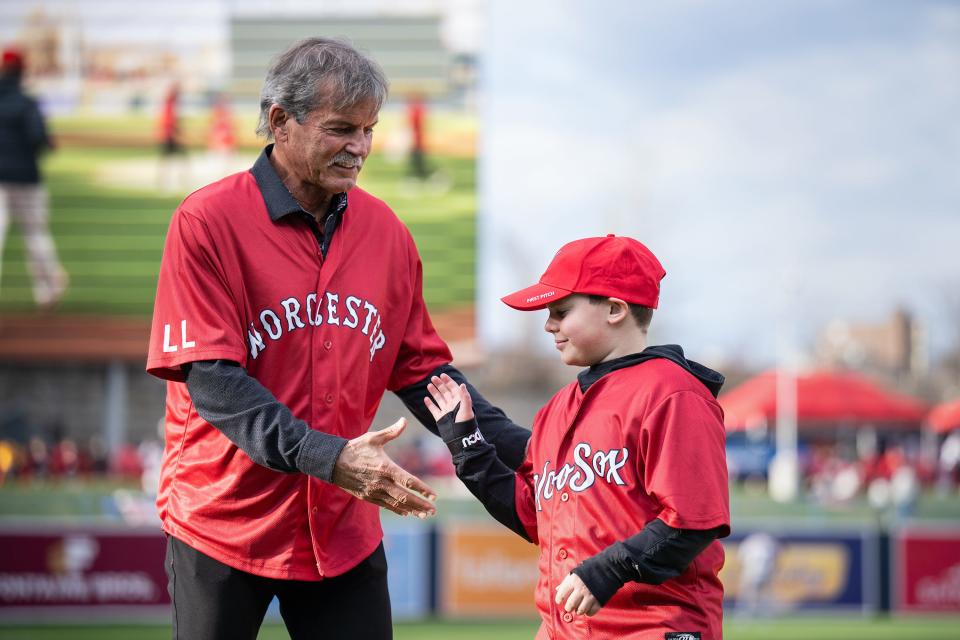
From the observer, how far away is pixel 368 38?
2298cm

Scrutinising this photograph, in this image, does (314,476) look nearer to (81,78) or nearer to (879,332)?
(81,78)

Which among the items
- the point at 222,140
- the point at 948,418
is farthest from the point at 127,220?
the point at 948,418

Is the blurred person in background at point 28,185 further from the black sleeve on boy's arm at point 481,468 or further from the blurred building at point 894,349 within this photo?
the blurred building at point 894,349

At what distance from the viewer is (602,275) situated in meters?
2.72

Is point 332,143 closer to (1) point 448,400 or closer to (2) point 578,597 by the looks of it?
(1) point 448,400

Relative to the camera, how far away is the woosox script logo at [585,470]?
8.52 ft

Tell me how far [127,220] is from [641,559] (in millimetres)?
19673

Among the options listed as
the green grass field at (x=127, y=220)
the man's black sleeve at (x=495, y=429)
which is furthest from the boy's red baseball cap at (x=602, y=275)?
the green grass field at (x=127, y=220)

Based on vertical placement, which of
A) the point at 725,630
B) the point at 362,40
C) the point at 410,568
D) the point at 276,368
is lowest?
the point at 725,630

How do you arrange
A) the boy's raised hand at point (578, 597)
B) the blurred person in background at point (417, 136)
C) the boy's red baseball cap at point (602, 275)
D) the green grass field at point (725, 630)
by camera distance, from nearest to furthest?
the boy's raised hand at point (578, 597) → the boy's red baseball cap at point (602, 275) → the green grass field at point (725, 630) → the blurred person in background at point (417, 136)

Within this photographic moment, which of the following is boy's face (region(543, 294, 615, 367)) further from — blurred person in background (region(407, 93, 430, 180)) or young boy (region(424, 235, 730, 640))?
blurred person in background (region(407, 93, 430, 180))

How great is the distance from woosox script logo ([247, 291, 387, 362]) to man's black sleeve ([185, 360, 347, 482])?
0.11m

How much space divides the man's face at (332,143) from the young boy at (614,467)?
49cm

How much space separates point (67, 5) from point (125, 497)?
49.2ft
